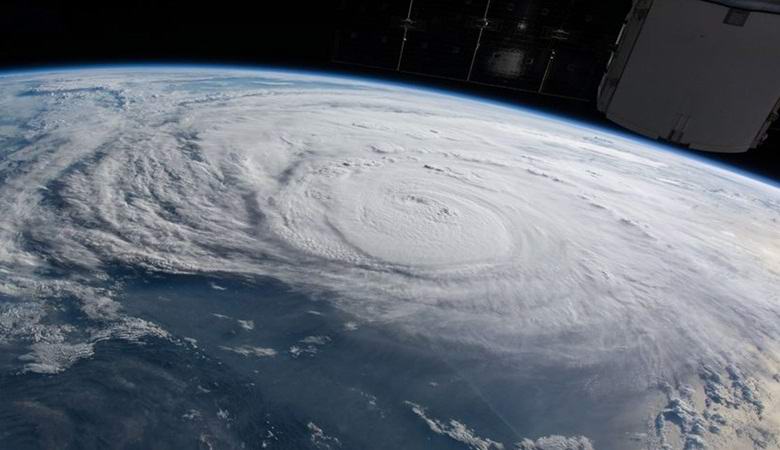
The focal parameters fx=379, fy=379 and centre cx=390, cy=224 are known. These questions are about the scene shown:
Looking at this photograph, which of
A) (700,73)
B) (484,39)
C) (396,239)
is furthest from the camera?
(396,239)

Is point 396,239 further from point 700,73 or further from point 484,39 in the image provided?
point 700,73

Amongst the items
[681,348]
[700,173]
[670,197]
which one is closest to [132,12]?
[681,348]

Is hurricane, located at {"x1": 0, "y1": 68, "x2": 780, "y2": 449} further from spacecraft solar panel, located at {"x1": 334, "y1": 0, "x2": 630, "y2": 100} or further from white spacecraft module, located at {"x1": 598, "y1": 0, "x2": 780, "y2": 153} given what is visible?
white spacecraft module, located at {"x1": 598, "y1": 0, "x2": 780, "y2": 153}

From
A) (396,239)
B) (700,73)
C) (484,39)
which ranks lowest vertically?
(396,239)

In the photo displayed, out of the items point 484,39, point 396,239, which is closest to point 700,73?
point 484,39

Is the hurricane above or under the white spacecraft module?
under

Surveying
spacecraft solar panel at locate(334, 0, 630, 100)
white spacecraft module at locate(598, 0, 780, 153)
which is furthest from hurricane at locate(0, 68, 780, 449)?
white spacecraft module at locate(598, 0, 780, 153)
